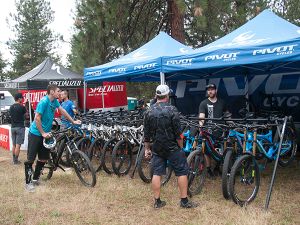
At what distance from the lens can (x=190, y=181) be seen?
12.4 ft

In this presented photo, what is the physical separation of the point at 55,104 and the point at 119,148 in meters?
1.42

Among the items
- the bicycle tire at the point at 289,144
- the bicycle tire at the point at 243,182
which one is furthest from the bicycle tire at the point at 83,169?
the bicycle tire at the point at 289,144

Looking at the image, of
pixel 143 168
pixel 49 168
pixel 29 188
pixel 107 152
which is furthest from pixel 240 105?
pixel 29 188

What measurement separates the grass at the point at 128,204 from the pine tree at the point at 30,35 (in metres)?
30.5

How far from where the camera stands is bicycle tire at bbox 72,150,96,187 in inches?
173

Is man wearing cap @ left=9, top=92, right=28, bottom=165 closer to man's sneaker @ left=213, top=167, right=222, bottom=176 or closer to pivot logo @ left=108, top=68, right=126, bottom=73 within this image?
pivot logo @ left=108, top=68, right=126, bottom=73

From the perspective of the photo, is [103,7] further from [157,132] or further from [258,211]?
[258,211]

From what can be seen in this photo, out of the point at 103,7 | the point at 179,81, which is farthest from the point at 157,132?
the point at 103,7

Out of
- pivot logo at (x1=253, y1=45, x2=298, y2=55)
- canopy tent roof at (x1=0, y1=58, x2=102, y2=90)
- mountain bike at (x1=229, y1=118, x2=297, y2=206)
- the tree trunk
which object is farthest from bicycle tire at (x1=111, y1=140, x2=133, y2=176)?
the tree trunk

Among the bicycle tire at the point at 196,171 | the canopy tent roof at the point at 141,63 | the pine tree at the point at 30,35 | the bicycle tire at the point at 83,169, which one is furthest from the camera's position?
the pine tree at the point at 30,35

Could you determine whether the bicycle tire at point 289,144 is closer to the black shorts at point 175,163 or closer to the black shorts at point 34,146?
the black shorts at point 175,163

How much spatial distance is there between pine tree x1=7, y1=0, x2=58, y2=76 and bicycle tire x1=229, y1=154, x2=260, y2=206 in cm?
3245

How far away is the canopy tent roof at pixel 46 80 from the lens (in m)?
9.17

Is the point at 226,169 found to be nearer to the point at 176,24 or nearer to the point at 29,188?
the point at 29,188
